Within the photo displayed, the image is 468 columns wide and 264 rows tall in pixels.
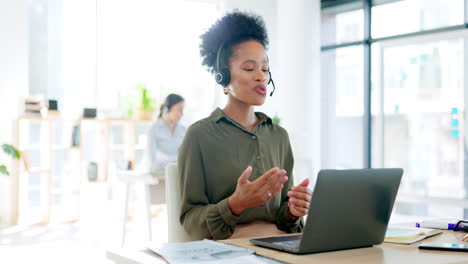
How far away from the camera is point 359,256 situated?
1.27 metres

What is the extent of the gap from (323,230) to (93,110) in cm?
627

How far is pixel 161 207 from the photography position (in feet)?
25.4

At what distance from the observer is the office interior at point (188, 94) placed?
6.69 meters

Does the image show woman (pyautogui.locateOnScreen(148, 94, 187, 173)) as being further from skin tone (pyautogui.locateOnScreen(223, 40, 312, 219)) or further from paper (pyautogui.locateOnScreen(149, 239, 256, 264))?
paper (pyautogui.locateOnScreen(149, 239, 256, 264))

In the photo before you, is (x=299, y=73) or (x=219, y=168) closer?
(x=219, y=168)

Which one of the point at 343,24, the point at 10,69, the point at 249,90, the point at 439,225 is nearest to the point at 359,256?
the point at 439,225

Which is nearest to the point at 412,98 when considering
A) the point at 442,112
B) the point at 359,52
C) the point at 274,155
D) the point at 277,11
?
the point at 442,112

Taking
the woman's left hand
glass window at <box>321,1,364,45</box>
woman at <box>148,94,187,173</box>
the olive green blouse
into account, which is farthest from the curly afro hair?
glass window at <box>321,1,364,45</box>

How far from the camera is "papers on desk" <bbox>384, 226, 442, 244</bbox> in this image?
1.47 meters

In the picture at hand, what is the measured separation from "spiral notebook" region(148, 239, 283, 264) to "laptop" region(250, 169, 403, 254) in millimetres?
81

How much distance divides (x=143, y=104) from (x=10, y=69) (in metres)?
1.66

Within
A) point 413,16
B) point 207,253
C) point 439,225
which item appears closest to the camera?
point 207,253

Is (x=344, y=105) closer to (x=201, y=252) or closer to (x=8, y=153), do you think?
(x=8, y=153)

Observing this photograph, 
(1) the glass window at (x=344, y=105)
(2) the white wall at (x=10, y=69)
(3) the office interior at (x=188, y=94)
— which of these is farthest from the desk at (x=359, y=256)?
(1) the glass window at (x=344, y=105)
